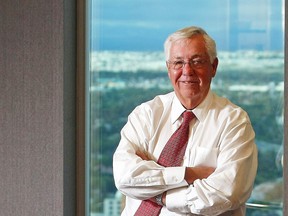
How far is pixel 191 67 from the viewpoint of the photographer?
2.84m

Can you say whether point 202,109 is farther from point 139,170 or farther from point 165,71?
point 165,71

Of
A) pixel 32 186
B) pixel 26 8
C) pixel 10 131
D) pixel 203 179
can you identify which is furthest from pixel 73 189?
pixel 203 179

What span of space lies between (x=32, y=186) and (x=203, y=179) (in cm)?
166

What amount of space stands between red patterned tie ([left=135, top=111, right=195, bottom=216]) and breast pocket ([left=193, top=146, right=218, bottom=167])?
0.23 feet

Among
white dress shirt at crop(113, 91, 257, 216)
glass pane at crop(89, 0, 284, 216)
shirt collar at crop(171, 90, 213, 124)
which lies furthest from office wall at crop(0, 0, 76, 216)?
shirt collar at crop(171, 90, 213, 124)

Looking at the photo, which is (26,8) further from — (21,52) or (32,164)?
(32,164)

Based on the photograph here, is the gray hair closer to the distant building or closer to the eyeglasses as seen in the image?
the eyeglasses

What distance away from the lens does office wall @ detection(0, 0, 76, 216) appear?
4062 millimetres

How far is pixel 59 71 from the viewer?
13.3 feet

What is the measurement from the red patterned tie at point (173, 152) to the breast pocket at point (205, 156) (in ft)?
0.23

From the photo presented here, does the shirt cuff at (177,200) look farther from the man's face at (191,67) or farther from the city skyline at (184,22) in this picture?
the city skyline at (184,22)

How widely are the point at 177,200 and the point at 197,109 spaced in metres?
0.41

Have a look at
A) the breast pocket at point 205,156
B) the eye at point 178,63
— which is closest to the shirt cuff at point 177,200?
the breast pocket at point 205,156

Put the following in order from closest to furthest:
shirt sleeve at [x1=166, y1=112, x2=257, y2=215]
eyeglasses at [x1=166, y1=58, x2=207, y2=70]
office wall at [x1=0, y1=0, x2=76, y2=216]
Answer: shirt sleeve at [x1=166, y1=112, x2=257, y2=215]
eyeglasses at [x1=166, y1=58, x2=207, y2=70]
office wall at [x1=0, y1=0, x2=76, y2=216]
